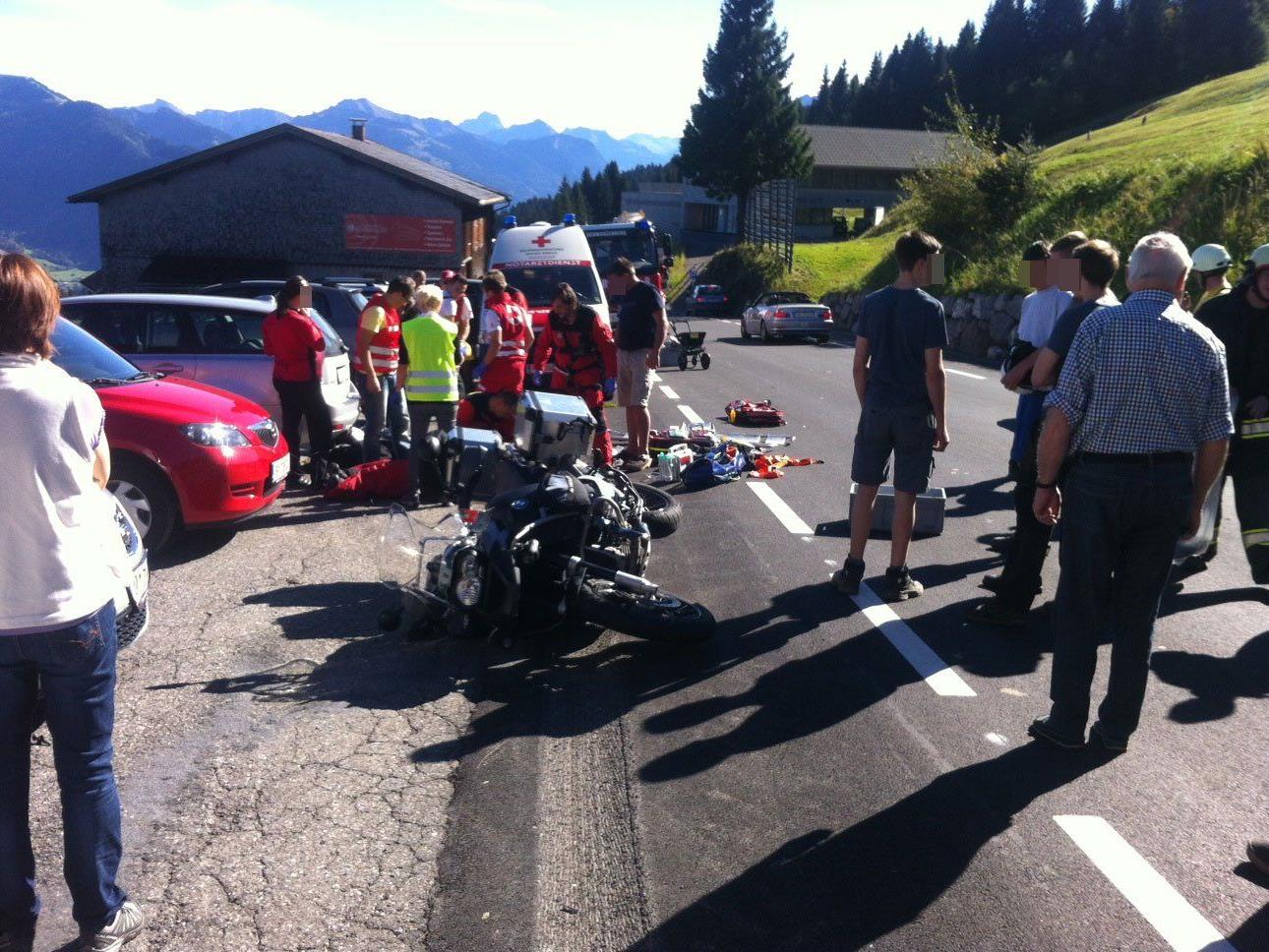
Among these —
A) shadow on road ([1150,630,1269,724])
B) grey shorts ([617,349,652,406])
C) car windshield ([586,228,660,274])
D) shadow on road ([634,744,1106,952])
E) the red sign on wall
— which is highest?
the red sign on wall

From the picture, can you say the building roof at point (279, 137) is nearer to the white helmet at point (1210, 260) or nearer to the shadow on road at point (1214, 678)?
the white helmet at point (1210, 260)

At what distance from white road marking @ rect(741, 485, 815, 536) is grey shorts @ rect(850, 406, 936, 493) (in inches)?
71.9

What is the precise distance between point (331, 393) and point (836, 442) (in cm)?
559

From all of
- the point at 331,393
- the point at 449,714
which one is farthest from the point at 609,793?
the point at 331,393

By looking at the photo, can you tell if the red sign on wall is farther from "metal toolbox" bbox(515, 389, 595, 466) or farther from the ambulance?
"metal toolbox" bbox(515, 389, 595, 466)

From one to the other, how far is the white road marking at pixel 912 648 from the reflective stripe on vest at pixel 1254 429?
2187 millimetres

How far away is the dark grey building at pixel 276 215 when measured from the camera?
38875 millimetres

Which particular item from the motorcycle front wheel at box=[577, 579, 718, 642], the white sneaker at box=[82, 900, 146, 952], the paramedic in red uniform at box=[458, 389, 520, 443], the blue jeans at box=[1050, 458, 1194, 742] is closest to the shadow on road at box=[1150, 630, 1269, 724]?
the blue jeans at box=[1050, 458, 1194, 742]

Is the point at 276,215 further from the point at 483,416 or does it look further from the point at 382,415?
the point at 483,416

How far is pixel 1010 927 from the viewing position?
326 cm

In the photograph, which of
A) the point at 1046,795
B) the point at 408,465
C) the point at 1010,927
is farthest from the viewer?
the point at 408,465

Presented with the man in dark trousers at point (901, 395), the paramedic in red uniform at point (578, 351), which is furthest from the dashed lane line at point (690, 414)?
the man in dark trousers at point (901, 395)

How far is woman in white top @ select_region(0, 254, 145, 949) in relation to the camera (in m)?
2.96

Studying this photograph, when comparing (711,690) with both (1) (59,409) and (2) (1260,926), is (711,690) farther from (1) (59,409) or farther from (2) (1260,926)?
(1) (59,409)
